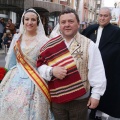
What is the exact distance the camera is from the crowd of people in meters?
1.85

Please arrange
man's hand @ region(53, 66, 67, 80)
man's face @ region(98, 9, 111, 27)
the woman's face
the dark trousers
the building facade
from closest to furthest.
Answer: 1. man's hand @ region(53, 66, 67, 80)
2. the dark trousers
3. the woman's face
4. man's face @ region(98, 9, 111, 27)
5. the building facade

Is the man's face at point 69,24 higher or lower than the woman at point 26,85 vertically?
higher

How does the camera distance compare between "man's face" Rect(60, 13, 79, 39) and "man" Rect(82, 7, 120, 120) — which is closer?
"man's face" Rect(60, 13, 79, 39)

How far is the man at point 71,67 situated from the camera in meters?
1.82

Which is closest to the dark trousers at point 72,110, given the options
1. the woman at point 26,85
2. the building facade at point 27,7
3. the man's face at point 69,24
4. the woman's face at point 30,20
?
the woman at point 26,85

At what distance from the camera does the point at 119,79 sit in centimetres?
309

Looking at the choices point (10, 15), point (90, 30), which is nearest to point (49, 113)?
point (90, 30)

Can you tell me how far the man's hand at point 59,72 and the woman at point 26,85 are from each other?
47 centimetres

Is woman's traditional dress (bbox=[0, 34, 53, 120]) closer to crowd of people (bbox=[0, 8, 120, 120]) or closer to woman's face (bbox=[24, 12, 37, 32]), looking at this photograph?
crowd of people (bbox=[0, 8, 120, 120])

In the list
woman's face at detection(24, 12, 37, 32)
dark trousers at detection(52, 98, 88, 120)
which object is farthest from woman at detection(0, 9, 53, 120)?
dark trousers at detection(52, 98, 88, 120)

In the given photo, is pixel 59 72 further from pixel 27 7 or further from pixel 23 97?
pixel 27 7

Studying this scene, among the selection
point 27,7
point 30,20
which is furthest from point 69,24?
point 27,7

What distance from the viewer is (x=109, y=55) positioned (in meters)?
3.00

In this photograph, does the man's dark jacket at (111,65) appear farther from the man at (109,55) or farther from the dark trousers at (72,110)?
the dark trousers at (72,110)
